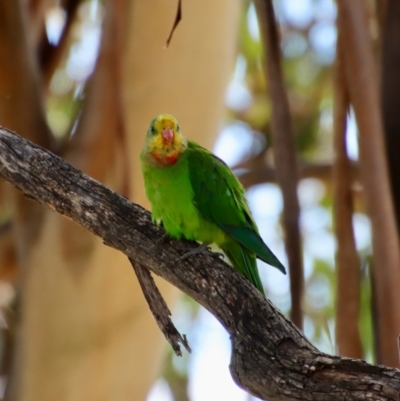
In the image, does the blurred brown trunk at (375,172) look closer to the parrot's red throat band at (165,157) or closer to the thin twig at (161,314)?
the parrot's red throat band at (165,157)

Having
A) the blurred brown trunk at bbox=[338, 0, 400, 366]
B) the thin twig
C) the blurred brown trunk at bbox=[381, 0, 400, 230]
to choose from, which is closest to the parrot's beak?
the thin twig

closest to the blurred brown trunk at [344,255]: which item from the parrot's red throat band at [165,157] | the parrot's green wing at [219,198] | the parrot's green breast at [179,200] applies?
the parrot's green wing at [219,198]

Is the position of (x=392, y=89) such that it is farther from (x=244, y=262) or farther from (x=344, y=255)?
(x=244, y=262)

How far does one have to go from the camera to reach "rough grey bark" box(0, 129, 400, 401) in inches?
62.7

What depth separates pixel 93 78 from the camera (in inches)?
126

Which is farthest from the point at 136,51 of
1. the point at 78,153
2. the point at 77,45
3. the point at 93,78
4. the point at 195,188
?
the point at 77,45

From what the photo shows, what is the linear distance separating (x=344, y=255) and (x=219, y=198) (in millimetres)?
605

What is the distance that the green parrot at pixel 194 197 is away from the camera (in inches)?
99.0

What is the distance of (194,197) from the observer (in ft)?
8.49

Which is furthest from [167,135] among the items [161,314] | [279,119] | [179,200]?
[161,314]

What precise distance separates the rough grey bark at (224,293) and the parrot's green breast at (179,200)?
22 centimetres

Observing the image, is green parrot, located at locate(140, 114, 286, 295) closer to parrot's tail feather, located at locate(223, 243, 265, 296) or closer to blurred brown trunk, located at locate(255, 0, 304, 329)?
parrot's tail feather, located at locate(223, 243, 265, 296)

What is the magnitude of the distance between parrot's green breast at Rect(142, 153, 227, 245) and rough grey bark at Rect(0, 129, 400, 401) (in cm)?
22

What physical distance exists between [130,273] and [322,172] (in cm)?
180
